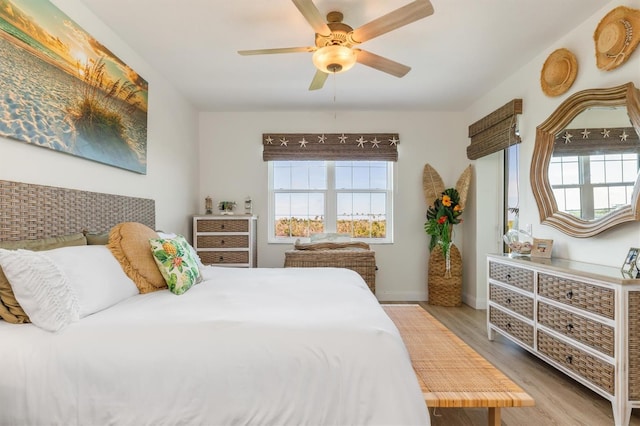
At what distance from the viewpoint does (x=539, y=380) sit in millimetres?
2363

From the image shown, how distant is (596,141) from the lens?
8.16 ft

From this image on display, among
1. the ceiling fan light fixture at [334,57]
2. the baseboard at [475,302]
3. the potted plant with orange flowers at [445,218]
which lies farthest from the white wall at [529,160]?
the ceiling fan light fixture at [334,57]

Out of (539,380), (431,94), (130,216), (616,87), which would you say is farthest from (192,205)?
(616,87)

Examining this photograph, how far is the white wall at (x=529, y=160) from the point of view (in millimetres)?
2311

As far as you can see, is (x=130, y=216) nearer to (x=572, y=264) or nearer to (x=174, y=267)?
(x=174, y=267)

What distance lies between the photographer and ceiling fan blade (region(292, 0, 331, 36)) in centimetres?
184

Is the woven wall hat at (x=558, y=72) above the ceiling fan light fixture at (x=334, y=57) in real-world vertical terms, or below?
above

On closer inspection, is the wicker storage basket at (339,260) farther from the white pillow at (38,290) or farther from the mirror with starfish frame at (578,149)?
the white pillow at (38,290)

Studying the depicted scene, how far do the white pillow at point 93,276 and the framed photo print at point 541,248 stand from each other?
295 cm

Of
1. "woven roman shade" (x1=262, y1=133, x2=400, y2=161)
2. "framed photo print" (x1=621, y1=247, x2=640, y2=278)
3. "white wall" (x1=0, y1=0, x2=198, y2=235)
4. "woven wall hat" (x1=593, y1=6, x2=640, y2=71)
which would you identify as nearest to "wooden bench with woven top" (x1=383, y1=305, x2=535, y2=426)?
"framed photo print" (x1=621, y1=247, x2=640, y2=278)

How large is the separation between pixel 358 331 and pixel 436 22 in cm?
232

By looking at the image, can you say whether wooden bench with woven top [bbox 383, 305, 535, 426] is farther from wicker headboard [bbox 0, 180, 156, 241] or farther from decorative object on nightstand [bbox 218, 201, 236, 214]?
decorative object on nightstand [bbox 218, 201, 236, 214]

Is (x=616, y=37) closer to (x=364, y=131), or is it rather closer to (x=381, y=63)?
(x=381, y=63)

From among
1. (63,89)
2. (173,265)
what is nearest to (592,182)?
(173,265)
